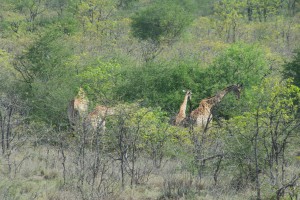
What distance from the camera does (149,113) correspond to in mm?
12336

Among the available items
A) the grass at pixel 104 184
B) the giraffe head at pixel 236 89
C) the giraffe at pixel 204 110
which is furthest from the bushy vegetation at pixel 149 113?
the giraffe at pixel 204 110

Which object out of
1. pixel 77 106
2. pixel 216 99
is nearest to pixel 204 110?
pixel 216 99

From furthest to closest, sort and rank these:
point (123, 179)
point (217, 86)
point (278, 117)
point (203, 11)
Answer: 1. point (203, 11)
2. point (217, 86)
3. point (123, 179)
4. point (278, 117)

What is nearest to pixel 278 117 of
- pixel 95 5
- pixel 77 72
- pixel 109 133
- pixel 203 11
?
pixel 109 133

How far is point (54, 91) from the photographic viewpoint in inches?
650

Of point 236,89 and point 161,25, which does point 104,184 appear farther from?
point 161,25

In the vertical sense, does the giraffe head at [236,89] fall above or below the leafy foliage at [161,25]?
below

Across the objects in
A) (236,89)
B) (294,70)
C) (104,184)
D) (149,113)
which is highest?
(294,70)

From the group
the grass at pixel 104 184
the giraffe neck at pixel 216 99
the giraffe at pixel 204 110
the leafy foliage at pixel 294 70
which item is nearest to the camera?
the grass at pixel 104 184

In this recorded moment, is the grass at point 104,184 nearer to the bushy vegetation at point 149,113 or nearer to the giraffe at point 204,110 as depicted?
the bushy vegetation at point 149,113

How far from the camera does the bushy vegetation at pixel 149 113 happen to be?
30.6 feet

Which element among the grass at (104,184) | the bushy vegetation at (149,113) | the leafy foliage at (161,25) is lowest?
the grass at (104,184)

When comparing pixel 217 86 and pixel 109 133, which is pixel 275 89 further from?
pixel 217 86

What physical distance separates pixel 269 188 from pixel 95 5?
92.3 ft
